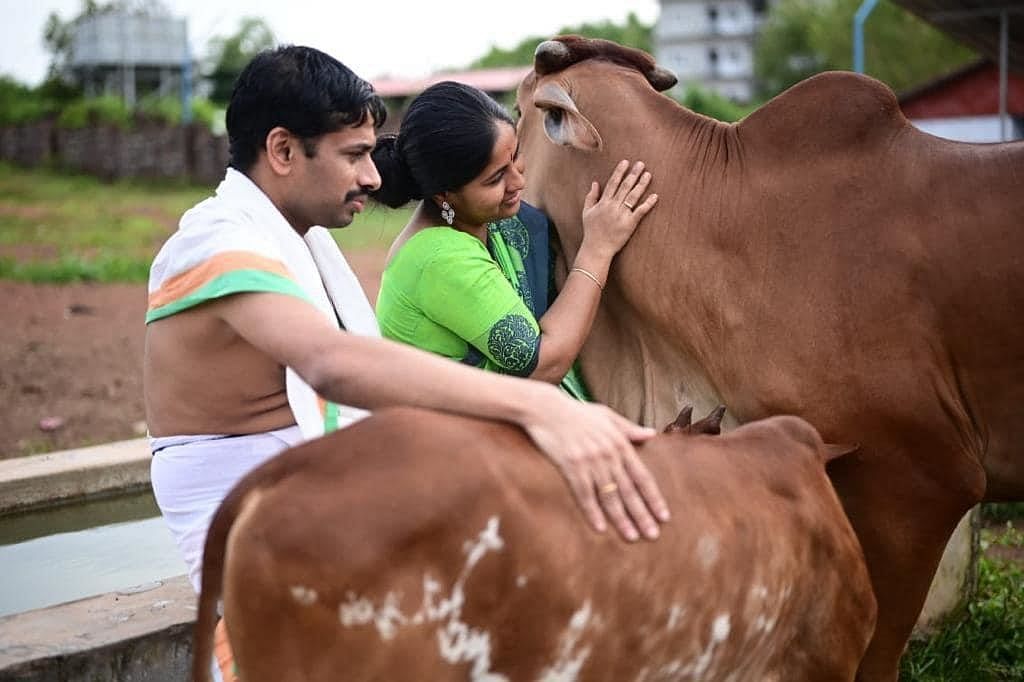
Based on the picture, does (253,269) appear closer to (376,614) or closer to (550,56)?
(376,614)

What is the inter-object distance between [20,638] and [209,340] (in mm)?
986

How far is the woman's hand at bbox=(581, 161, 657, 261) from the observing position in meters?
2.79

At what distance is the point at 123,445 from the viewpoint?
443 centimetres

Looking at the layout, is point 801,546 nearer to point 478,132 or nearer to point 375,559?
point 375,559

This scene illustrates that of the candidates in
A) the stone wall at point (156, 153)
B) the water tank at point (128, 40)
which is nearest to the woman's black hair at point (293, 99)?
the stone wall at point (156, 153)

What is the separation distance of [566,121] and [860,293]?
2.54 feet

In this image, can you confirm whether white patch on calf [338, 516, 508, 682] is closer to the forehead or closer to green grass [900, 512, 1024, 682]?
the forehead

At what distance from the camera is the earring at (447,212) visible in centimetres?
268

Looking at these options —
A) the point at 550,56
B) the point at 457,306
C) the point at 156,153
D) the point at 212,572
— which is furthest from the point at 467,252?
the point at 156,153

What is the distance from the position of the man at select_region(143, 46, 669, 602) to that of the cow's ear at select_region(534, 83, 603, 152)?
630mm

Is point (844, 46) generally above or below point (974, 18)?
below

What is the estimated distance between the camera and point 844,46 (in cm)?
4025

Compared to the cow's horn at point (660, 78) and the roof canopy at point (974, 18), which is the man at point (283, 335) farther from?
the roof canopy at point (974, 18)

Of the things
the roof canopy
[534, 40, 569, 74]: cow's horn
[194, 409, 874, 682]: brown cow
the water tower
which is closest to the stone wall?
the water tower
